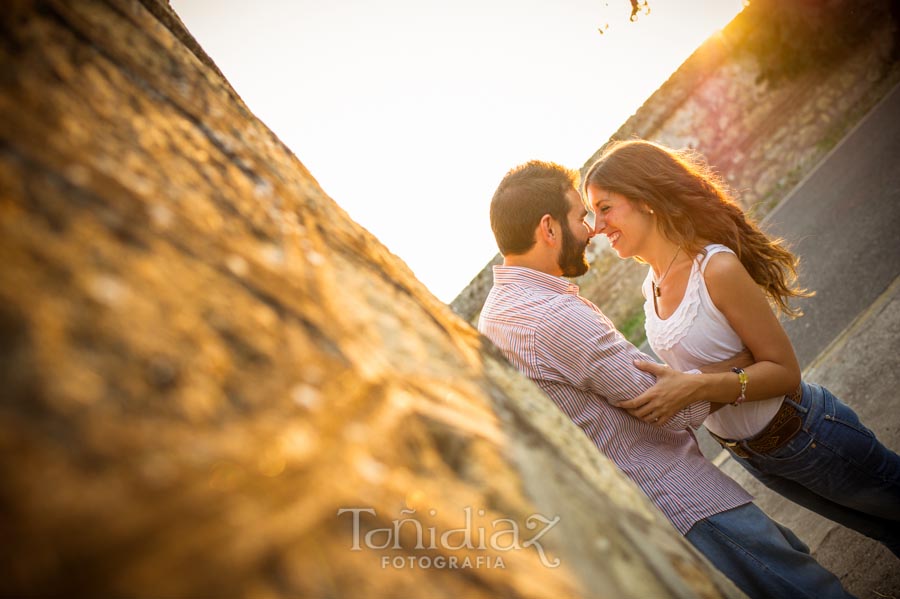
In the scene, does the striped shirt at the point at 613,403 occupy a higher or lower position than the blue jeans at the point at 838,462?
lower

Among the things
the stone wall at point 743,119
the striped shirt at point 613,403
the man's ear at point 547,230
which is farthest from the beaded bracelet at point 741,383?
the stone wall at point 743,119

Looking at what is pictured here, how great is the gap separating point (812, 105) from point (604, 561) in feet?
28.6

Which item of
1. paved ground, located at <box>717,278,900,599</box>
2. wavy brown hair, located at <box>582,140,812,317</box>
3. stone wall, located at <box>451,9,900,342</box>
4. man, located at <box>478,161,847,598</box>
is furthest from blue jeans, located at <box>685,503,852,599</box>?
stone wall, located at <box>451,9,900,342</box>

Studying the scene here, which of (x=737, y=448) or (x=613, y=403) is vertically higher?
(x=737, y=448)

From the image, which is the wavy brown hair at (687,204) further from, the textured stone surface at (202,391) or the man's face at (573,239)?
the textured stone surface at (202,391)

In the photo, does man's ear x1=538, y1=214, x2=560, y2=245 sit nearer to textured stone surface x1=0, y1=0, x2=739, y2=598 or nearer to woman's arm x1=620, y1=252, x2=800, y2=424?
woman's arm x1=620, y1=252, x2=800, y2=424

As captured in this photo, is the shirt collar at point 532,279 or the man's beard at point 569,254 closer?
the shirt collar at point 532,279

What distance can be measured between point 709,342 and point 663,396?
1.42 feet

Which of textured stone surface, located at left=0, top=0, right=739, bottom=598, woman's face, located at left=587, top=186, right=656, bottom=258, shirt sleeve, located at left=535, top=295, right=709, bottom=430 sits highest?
woman's face, located at left=587, top=186, right=656, bottom=258

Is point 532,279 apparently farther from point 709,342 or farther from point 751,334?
point 751,334

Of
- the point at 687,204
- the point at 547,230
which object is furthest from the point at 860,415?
the point at 547,230

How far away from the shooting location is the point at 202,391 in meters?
0.34

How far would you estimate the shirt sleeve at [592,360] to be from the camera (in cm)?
162

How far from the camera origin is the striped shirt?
63.2 inches
